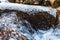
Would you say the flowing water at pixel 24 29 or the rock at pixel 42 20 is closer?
the flowing water at pixel 24 29

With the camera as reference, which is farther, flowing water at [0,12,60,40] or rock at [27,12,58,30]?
rock at [27,12,58,30]

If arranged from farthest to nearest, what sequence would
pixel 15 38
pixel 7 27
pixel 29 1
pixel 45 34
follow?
1. pixel 29 1
2. pixel 45 34
3. pixel 7 27
4. pixel 15 38

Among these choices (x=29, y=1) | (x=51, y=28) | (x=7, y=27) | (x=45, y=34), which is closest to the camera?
(x=7, y=27)

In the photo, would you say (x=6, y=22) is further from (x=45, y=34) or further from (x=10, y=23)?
(x=45, y=34)

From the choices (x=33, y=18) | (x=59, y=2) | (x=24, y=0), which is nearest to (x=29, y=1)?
Answer: (x=24, y=0)

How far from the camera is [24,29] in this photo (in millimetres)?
2891

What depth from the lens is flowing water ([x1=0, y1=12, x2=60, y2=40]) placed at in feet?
9.09

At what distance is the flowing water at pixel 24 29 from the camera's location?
2.77m

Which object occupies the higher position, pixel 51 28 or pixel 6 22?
pixel 6 22

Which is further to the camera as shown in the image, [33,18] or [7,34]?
[33,18]

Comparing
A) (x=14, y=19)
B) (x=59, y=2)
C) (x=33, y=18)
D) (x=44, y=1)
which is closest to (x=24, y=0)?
(x=44, y=1)

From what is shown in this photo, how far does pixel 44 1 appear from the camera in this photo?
5102 millimetres

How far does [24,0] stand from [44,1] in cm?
55

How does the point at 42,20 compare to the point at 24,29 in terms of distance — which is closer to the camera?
the point at 24,29
